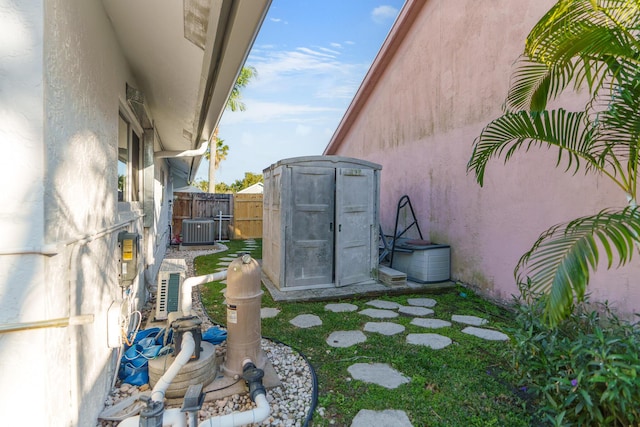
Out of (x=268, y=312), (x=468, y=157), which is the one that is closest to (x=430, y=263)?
(x=468, y=157)

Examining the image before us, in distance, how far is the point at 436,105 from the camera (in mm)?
6176

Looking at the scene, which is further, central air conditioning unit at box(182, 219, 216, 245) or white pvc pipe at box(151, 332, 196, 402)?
central air conditioning unit at box(182, 219, 216, 245)

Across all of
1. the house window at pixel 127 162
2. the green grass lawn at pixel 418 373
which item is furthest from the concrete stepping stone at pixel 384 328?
the house window at pixel 127 162

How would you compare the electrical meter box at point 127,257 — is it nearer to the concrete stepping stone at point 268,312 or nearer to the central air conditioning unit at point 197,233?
the concrete stepping stone at point 268,312

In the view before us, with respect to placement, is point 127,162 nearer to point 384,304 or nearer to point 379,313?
point 379,313

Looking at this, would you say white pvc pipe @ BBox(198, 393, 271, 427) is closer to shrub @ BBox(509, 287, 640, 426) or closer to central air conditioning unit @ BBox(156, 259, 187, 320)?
shrub @ BBox(509, 287, 640, 426)

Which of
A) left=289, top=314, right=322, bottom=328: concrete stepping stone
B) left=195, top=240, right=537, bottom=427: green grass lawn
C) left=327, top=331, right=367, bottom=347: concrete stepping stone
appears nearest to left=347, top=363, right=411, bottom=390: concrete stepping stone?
left=195, top=240, right=537, bottom=427: green grass lawn

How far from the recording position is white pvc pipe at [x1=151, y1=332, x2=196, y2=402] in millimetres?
1883

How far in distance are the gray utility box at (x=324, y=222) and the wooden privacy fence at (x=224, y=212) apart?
7902 millimetres

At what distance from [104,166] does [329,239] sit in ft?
11.9

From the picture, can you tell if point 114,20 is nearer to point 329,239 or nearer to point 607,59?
point 607,59

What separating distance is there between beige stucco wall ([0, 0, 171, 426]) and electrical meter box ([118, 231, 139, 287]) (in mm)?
799

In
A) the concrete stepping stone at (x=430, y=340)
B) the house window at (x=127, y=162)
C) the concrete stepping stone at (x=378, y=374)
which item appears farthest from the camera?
the house window at (x=127, y=162)

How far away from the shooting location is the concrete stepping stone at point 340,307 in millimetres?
4598
